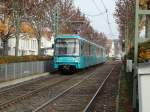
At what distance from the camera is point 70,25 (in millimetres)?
68250

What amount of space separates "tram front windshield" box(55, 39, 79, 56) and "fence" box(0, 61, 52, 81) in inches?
81.0

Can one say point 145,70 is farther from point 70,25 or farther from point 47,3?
point 70,25

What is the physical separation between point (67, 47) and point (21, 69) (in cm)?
662

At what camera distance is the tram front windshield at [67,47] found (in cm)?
4069

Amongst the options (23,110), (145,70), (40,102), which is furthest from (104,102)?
(145,70)

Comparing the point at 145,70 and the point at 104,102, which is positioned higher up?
the point at 145,70

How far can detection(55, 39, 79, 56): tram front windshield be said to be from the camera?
40.7 metres

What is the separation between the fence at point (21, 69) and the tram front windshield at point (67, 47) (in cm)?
206

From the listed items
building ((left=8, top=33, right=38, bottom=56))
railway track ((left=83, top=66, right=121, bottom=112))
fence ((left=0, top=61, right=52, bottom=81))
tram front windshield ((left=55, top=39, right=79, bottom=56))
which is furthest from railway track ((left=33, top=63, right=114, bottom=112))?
building ((left=8, top=33, right=38, bottom=56))

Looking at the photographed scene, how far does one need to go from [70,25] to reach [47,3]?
11923 mm

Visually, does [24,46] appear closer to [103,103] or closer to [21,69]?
[21,69]

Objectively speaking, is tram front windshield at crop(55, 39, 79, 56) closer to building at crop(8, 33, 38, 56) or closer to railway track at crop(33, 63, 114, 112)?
railway track at crop(33, 63, 114, 112)

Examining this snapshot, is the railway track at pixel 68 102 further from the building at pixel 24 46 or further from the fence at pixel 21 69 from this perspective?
the building at pixel 24 46

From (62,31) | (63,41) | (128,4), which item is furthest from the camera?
(62,31)
